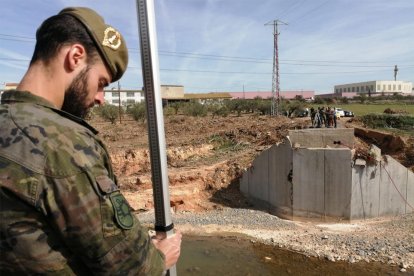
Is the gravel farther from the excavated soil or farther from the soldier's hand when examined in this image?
the soldier's hand

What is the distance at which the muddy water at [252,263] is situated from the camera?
8836 mm

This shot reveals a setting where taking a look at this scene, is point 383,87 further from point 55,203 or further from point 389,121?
point 55,203

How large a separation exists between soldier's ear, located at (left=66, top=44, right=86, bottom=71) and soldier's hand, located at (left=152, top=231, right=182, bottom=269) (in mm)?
892

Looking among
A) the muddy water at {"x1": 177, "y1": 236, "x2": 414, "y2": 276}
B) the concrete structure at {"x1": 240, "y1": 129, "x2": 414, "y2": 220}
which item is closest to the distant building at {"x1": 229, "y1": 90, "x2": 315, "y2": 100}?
the concrete structure at {"x1": 240, "y1": 129, "x2": 414, "y2": 220}

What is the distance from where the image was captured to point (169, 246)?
1860mm

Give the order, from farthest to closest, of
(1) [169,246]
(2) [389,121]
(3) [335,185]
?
(2) [389,121] → (3) [335,185] → (1) [169,246]

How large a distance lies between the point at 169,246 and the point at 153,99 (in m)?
0.73

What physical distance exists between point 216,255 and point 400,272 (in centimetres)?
434

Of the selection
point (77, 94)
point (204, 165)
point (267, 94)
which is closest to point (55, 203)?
point (77, 94)

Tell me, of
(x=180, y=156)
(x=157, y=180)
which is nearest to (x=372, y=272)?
(x=157, y=180)

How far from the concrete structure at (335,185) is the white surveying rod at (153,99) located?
1037 cm

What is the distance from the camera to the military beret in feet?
4.81

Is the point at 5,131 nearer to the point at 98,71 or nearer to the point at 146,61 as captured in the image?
the point at 98,71

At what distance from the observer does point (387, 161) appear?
11.7m
